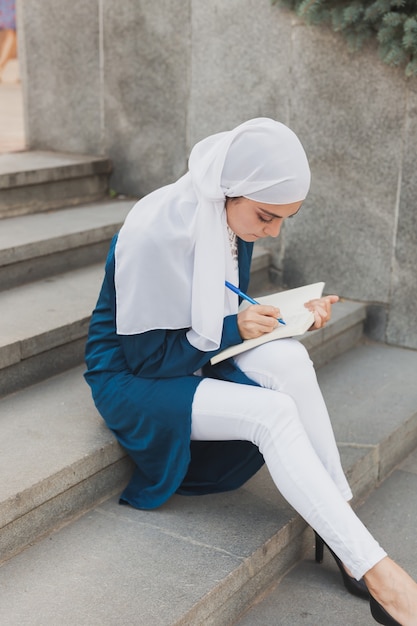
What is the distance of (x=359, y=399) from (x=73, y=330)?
4.30 feet

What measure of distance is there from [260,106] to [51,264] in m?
1.41

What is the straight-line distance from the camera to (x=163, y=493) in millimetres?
2727

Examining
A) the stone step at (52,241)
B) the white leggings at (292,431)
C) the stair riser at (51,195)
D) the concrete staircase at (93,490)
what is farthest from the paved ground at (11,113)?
the white leggings at (292,431)

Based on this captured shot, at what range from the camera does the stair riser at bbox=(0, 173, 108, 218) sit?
4.40 metres

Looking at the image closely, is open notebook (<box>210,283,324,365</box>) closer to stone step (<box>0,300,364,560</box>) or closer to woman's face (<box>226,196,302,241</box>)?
woman's face (<box>226,196,302,241</box>)

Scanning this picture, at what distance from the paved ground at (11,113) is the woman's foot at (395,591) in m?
3.71

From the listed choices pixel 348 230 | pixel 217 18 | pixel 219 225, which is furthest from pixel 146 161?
pixel 219 225

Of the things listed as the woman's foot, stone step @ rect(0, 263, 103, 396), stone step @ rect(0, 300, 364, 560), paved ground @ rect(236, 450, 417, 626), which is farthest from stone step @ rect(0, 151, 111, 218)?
the woman's foot

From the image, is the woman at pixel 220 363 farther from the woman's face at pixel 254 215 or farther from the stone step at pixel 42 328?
the stone step at pixel 42 328

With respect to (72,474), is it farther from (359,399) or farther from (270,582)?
(359,399)

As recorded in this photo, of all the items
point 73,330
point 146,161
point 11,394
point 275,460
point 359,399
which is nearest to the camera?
point 275,460

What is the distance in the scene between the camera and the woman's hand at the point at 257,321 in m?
2.63

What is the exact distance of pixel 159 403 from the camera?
2623 millimetres

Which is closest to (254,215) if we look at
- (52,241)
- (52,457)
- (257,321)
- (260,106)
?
(257,321)
